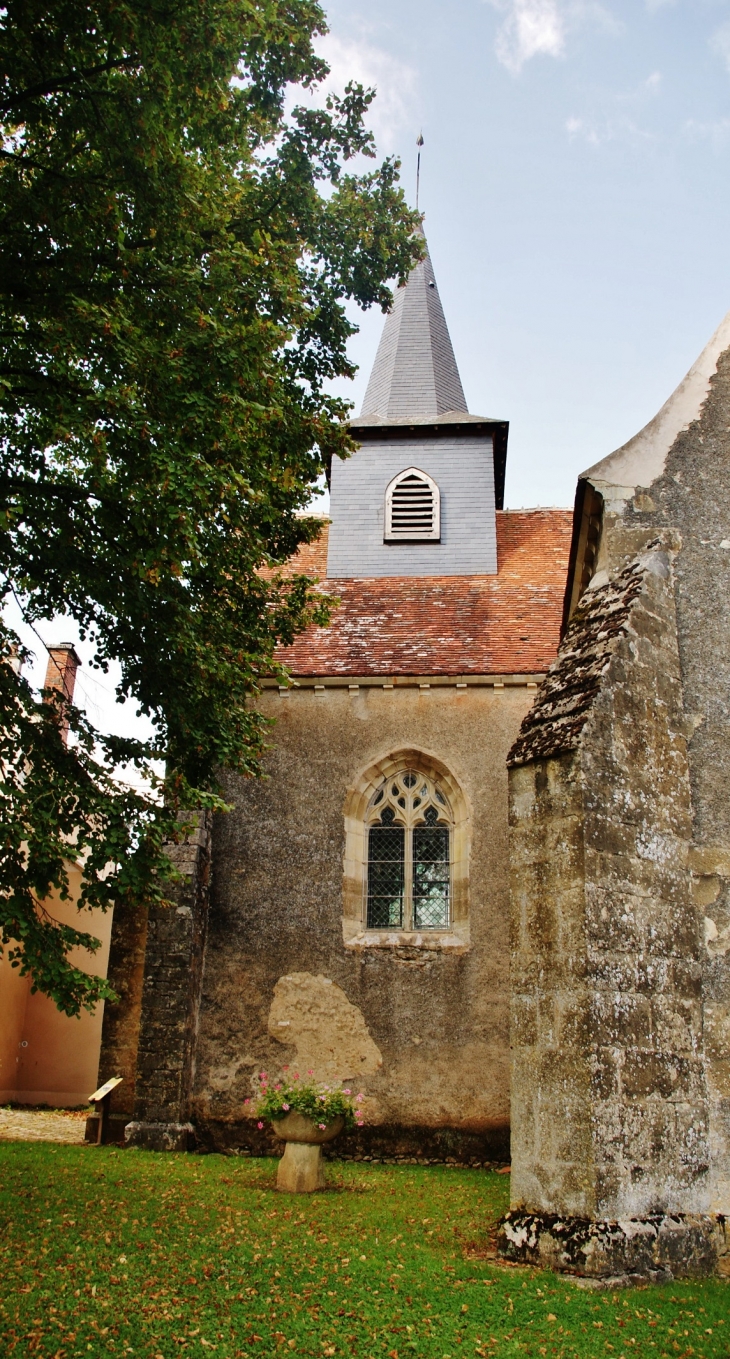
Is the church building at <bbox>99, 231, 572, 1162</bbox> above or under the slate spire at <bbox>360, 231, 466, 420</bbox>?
under

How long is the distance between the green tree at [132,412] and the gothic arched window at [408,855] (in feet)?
12.6

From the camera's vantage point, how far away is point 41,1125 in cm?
1432

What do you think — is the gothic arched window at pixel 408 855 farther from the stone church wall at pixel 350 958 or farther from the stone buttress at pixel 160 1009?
the stone buttress at pixel 160 1009

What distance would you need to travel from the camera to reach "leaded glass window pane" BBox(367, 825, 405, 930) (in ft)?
40.1

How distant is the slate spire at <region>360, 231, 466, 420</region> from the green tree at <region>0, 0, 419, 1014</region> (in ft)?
26.3

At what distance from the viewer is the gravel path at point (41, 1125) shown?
12.4 metres

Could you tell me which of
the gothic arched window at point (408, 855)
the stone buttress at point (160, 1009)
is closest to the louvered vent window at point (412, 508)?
the gothic arched window at point (408, 855)

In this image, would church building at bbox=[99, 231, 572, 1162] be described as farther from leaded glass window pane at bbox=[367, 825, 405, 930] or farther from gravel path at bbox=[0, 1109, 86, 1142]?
gravel path at bbox=[0, 1109, 86, 1142]

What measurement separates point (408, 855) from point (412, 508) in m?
6.25

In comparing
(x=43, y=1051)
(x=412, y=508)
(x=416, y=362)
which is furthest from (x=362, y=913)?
(x=416, y=362)

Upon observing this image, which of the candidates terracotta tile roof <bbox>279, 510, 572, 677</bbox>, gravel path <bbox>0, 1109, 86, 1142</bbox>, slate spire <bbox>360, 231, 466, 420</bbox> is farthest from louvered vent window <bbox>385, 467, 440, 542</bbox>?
gravel path <bbox>0, 1109, 86, 1142</bbox>

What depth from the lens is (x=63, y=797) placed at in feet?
24.2

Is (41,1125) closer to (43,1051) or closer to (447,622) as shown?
(43,1051)

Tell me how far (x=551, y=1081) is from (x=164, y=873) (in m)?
3.31
